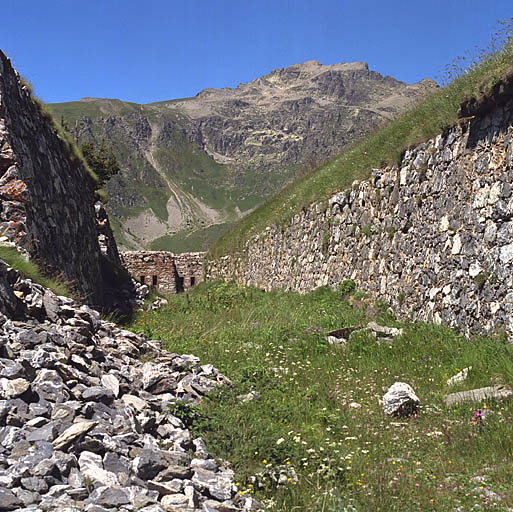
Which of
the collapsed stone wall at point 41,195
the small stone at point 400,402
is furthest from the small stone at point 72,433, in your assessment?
the collapsed stone wall at point 41,195

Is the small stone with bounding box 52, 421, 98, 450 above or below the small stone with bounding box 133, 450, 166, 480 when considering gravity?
above

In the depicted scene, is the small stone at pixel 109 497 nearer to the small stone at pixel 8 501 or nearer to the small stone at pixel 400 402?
the small stone at pixel 8 501

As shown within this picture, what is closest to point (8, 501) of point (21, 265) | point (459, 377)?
point (21, 265)

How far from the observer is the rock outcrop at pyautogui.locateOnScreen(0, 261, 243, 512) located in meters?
3.62

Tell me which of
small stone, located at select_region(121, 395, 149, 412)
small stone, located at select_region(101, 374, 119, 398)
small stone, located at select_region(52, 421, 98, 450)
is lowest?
small stone, located at select_region(121, 395, 149, 412)

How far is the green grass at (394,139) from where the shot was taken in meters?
9.50

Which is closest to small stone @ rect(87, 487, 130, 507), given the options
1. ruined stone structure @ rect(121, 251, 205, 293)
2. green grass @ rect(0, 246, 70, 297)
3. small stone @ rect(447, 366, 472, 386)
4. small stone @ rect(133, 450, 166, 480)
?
small stone @ rect(133, 450, 166, 480)

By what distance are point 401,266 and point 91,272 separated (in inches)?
404

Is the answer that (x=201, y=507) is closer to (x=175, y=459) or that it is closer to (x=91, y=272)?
(x=175, y=459)

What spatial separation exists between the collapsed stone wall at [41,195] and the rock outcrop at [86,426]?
12.3 ft

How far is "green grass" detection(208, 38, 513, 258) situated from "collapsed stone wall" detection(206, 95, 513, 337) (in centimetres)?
45

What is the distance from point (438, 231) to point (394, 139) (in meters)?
4.94

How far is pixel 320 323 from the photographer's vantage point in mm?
11688

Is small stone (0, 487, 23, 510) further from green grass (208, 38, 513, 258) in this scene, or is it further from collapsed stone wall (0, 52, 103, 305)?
green grass (208, 38, 513, 258)
